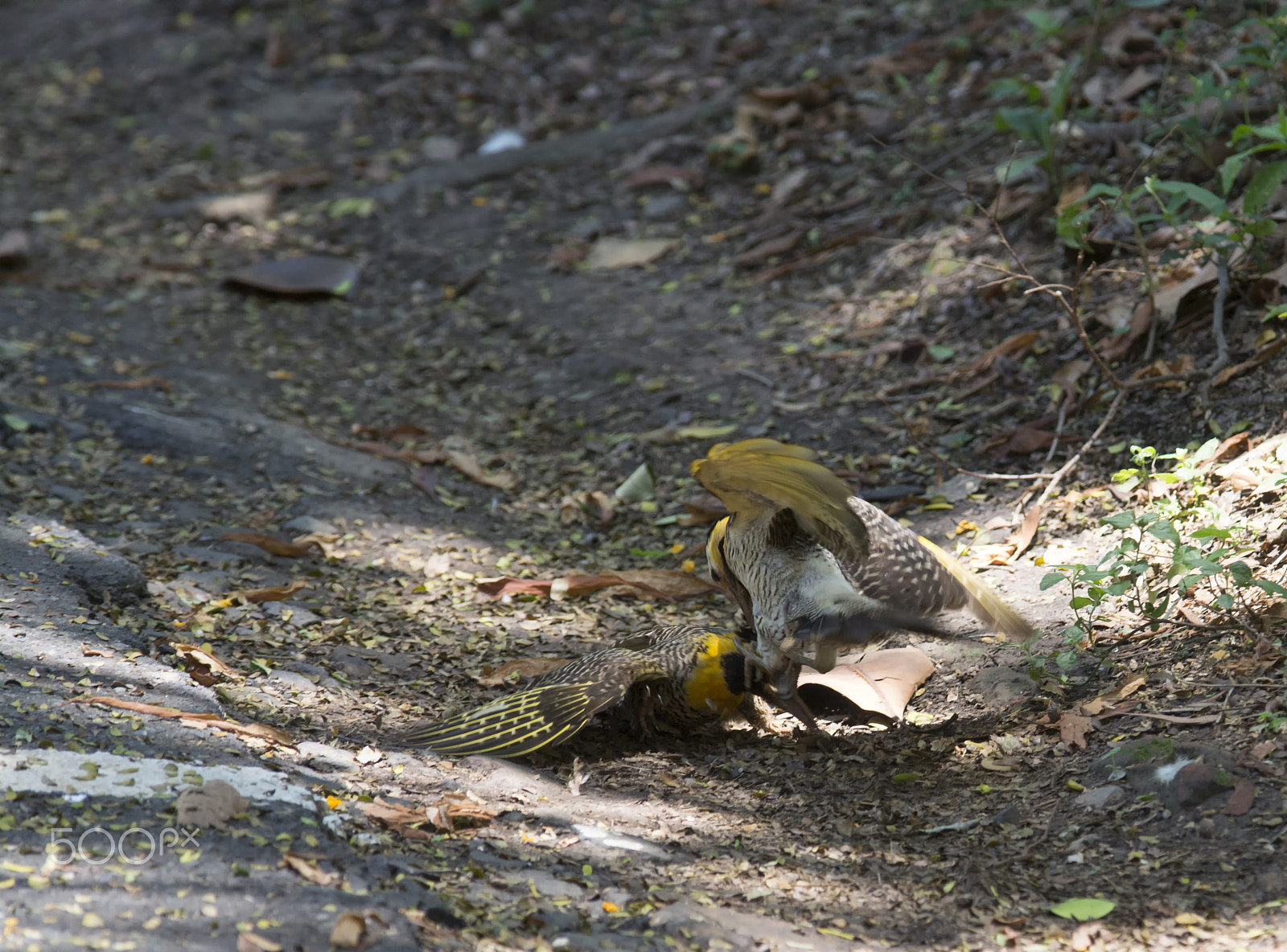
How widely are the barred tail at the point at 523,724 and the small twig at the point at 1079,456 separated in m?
1.76

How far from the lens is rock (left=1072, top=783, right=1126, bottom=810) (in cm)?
252

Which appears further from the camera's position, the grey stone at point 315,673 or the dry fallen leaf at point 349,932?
the grey stone at point 315,673

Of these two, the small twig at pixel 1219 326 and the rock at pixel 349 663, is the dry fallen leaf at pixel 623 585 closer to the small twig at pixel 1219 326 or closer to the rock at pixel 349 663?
the rock at pixel 349 663

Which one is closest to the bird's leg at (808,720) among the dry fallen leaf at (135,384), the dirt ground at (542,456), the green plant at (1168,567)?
the dirt ground at (542,456)

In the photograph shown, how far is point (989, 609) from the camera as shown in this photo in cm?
315

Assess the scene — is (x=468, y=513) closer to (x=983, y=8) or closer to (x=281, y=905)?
(x=281, y=905)

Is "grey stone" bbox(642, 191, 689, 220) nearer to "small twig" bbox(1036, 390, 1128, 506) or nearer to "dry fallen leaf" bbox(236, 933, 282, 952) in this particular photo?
"small twig" bbox(1036, 390, 1128, 506)

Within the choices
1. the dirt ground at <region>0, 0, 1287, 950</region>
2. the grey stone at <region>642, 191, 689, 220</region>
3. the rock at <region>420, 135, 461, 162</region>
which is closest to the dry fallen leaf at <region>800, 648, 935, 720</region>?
the dirt ground at <region>0, 0, 1287, 950</region>

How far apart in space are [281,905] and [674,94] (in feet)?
22.7

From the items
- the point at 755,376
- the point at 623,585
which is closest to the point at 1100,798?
the point at 623,585

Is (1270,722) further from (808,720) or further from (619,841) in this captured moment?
(619,841)

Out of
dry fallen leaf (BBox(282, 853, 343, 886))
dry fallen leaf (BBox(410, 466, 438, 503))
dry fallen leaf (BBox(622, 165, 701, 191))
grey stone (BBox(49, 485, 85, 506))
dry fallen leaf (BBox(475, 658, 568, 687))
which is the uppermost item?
dry fallen leaf (BBox(282, 853, 343, 886))

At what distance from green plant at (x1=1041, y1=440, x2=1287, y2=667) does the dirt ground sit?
105 millimetres

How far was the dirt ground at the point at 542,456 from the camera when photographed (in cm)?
223
